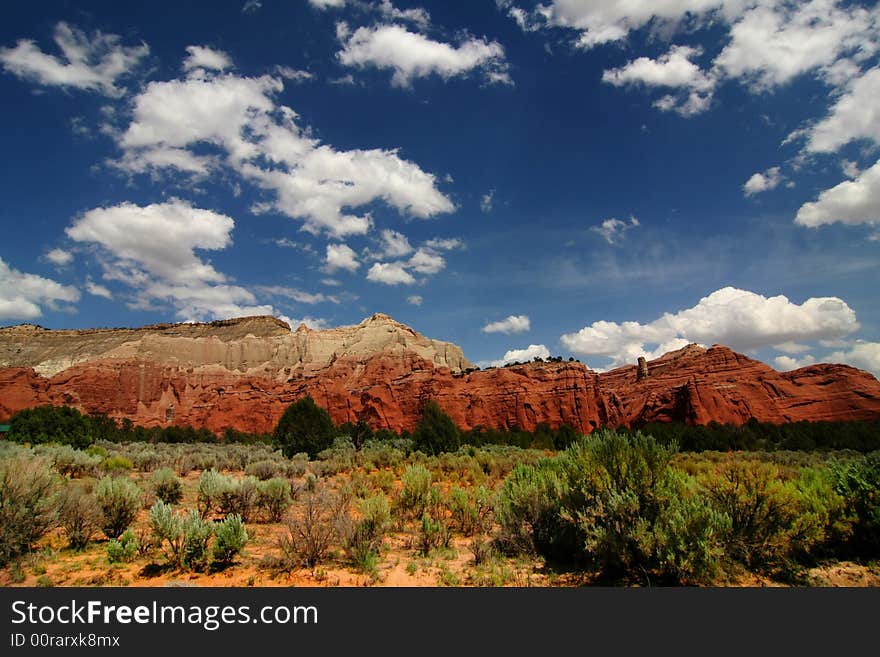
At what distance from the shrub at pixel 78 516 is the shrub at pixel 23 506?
241 mm

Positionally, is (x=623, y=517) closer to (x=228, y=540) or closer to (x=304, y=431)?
(x=228, y=540)

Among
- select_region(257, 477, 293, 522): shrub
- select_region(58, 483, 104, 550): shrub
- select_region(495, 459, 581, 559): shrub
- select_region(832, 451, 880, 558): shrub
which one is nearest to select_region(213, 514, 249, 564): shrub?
select_region(58, 483, 104, 550): shrub

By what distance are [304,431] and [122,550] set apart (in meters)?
22.0

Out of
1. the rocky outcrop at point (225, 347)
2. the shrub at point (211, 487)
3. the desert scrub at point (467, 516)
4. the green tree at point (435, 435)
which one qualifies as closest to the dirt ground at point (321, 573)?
the desert scrub at point (467, 516)

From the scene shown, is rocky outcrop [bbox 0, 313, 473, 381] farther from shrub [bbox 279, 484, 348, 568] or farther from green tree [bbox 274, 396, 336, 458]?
shrub [bbox 279, 484, 348, 568]

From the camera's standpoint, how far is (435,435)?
2730cm

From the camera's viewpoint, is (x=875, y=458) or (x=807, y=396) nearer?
(x=875, y=458)

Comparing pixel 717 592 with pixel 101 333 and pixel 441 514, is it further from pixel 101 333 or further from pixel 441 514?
pixel 101 333

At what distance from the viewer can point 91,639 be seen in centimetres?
415

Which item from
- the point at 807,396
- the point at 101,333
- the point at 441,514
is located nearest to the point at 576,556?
the point at 441,514

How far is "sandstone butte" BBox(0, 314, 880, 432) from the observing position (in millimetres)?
71250

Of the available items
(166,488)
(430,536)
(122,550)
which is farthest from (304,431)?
(122,550)

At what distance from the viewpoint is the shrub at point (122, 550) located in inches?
259

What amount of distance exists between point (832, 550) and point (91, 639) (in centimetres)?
983
